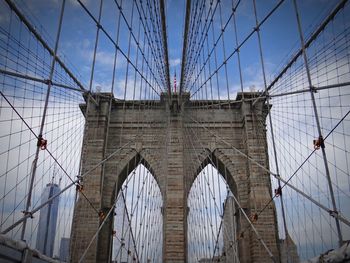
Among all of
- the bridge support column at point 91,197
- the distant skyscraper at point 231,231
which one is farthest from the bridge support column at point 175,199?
the bridge support column at point 91,197

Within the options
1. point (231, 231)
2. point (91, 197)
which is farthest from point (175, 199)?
point (231, 231)

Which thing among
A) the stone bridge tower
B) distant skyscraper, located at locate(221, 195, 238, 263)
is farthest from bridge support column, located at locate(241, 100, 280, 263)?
distant skyscraper, located at locate(221, 195, 238, 263)

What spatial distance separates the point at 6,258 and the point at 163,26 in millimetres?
8590

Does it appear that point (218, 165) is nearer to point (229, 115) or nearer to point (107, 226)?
point (229, 115)

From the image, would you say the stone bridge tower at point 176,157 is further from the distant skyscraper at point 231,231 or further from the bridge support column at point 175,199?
the distant skyscraper at point 231,231

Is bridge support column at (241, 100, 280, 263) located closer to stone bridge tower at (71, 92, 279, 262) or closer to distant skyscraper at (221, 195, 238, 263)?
stone bridge tower at (71, 92, 279, 262)

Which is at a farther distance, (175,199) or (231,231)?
(231,231)

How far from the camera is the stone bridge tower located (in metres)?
12.4

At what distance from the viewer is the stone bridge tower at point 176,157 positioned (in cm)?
1238

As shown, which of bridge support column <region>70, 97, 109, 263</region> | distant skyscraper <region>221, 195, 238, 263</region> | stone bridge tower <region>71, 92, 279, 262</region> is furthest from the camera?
stone bridge tower <region>71, 92, 279, 262</region>

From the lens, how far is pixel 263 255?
1191cm

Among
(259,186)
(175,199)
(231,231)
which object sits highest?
(259,186)

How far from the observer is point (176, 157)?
1384 cm

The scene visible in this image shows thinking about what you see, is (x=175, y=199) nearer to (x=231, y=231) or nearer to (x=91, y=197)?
(x=91, y=197)
